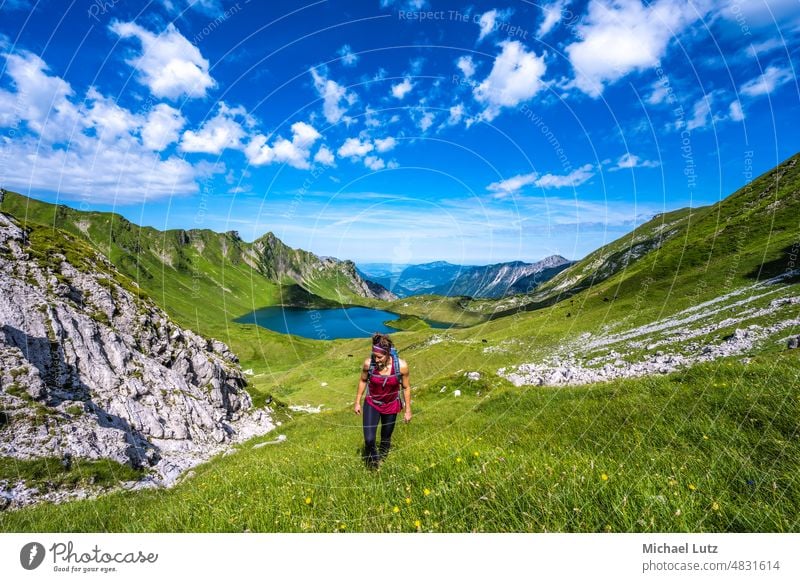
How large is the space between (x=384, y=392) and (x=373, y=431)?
0.98 m

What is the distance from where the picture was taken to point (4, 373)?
21.0m

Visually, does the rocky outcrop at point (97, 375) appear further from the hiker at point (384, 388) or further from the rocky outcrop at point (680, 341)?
the rocky outcrop at point (680, 341)

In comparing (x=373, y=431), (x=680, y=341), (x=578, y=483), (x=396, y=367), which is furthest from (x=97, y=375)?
(x=680, y=341)

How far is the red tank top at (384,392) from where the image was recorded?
9.21 meters

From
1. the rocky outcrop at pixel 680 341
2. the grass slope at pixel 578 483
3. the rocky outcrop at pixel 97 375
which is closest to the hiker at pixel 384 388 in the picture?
the grass slope at pixel 578 483

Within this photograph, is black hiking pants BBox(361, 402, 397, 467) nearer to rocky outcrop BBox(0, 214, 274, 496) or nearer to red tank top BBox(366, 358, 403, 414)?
red tank top BBox(366, 358, 403, 414)

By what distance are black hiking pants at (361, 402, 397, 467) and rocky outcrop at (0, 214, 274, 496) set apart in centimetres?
1743

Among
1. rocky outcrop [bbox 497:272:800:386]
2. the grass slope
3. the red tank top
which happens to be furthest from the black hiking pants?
rocky outcrop [bbox 497:272:800:386]

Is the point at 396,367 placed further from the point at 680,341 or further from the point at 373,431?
the point at 680,341

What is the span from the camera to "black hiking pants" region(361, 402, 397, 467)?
28.9 feet

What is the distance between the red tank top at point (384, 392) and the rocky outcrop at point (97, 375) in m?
17.8

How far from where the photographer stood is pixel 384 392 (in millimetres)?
9281
